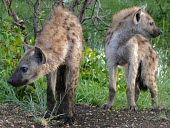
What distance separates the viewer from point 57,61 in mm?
5891

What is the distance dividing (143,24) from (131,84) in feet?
2.57

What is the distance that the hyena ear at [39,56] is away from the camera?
5.72 meters

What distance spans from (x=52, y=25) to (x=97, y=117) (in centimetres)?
93

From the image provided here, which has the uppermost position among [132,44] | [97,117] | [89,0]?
[89,0]

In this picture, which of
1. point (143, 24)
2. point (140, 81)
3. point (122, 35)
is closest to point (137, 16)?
point (143, 24)

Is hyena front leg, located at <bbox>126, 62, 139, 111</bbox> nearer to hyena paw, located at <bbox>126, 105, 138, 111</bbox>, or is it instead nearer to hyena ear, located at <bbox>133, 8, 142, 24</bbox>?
hyena paw, located at <bbox>126, 105, 138, 111</bbox>

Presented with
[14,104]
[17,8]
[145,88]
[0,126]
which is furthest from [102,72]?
[17,8]

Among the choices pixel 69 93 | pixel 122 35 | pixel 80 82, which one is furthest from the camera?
pixel 80 82

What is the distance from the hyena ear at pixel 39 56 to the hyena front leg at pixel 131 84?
4.54 feet

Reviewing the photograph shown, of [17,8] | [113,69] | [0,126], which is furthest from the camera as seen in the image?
[17,8]

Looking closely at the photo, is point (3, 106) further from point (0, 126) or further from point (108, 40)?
point (108, 40)

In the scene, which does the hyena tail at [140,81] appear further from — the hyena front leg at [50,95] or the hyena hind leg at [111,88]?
the hyena front leg at [50,95]

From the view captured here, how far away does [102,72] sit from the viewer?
8.18m

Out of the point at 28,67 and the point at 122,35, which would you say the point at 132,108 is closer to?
the point at 122,35
